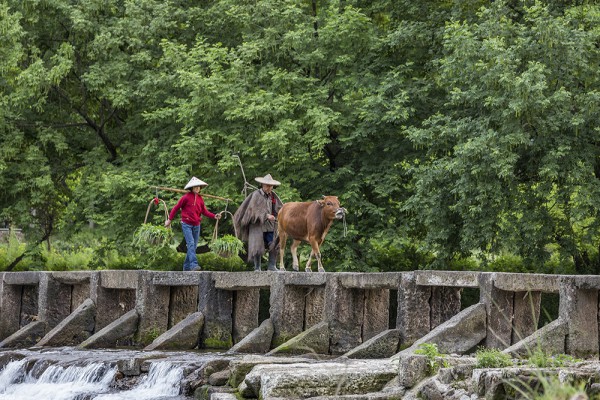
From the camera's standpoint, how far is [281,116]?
84.4 ft

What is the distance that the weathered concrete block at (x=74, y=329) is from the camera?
71.7ft

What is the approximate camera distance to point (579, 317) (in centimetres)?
1488

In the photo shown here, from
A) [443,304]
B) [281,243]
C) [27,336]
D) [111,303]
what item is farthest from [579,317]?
[27,336]

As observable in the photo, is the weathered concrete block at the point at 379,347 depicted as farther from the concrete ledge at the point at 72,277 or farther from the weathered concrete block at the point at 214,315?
the concrete ledge at the point at 72,277

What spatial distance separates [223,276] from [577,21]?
8541 millimetres

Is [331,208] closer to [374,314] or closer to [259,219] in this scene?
[259,219]

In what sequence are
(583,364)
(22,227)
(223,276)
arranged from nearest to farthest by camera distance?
(583,364) < (223,276) < (22,227)

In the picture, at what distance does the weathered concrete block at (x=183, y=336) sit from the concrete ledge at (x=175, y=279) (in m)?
0.64

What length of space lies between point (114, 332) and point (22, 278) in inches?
197

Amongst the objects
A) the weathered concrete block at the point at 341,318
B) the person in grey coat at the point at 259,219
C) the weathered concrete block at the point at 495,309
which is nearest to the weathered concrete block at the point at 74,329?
the person in grey coat at the point at 259,219

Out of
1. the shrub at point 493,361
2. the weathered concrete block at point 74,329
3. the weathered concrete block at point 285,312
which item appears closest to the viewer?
the shrub at point 493,361

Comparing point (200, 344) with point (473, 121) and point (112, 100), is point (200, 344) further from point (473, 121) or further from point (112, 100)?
point (112, 100)

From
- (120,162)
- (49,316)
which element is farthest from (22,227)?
(49,316)

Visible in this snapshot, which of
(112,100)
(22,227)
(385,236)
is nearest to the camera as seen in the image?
(385,236)
